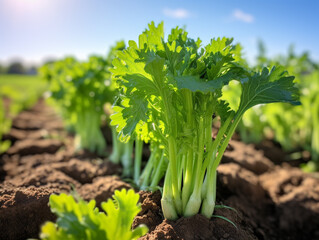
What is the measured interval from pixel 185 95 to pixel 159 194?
0.94 m

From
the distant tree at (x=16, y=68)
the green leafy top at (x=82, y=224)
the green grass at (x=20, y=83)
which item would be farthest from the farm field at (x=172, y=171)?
the distant tree at (x=16, y=68)

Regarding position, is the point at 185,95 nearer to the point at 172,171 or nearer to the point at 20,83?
the point at 172,171

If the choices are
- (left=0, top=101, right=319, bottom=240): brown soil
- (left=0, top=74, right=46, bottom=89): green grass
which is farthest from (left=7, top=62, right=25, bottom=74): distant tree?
(left=0, top=101, right=319, bottom=240): brown soil

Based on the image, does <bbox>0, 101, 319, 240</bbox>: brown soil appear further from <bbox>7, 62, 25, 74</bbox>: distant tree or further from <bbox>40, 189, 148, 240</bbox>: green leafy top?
<bbox>7, 62, 25, 74</bbox>: distant tree

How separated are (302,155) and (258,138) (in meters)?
0.85

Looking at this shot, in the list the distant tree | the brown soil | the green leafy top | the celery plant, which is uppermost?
the distant tree

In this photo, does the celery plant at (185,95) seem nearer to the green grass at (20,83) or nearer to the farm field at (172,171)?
the farm field at (172,171)

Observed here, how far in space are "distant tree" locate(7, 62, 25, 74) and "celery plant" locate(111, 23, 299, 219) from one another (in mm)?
66699

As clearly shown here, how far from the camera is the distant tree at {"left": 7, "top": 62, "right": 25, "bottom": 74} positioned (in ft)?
194

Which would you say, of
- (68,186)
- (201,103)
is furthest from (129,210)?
(68,186)

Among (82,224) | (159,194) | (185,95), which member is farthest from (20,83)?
(82,224)

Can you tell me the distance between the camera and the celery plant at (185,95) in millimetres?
1573

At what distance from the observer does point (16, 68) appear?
60.4 m

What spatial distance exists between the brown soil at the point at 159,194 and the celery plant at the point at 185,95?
0.19m
